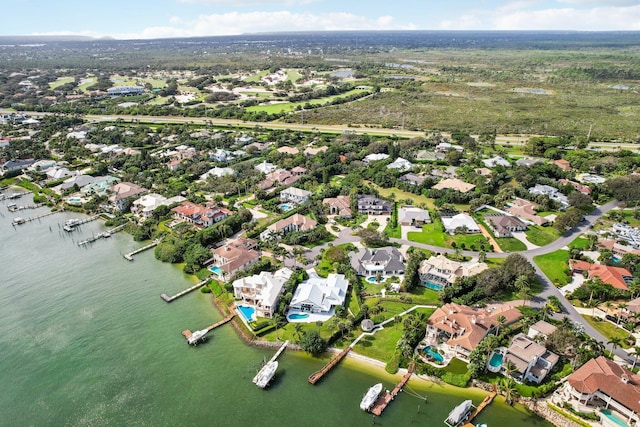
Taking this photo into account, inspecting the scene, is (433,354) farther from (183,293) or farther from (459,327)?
(183,293)

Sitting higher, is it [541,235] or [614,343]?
[614,343]

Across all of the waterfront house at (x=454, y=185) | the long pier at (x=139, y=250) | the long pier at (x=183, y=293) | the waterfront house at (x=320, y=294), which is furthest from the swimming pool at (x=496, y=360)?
the long pier at (x=139, y=250)

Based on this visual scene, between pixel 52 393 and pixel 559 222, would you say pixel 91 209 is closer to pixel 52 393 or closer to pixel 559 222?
pixel 52 393

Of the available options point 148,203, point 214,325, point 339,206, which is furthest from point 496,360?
point 148,203

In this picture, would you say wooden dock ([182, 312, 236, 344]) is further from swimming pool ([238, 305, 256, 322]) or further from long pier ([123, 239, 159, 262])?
long pier ([123, 239, 159, 262])

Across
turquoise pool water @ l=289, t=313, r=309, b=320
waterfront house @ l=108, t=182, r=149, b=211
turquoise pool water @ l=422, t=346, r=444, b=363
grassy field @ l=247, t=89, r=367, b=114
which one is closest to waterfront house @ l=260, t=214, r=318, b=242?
turquoise pool water @ l=289, t=313, r=309, b=320

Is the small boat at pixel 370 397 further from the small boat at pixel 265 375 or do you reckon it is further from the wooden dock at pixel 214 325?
the wooden dock at pixel 214 325
